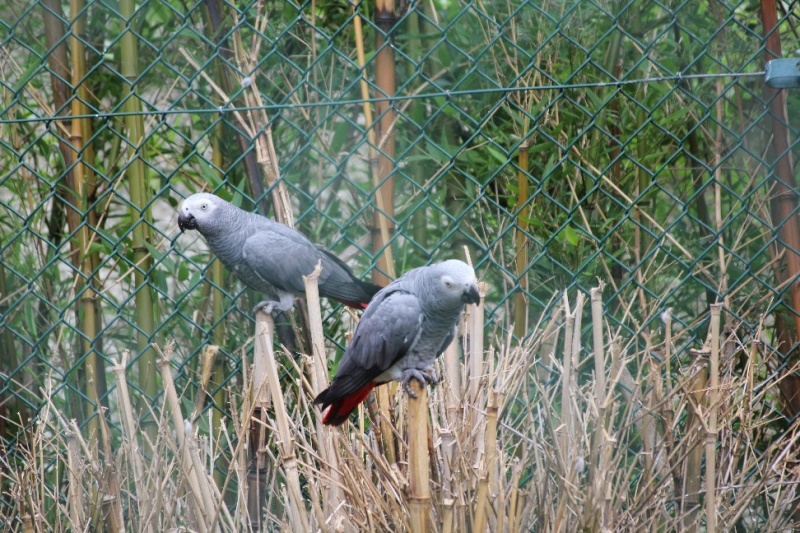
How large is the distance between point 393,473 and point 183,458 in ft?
1.18

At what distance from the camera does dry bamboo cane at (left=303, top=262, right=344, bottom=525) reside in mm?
1363

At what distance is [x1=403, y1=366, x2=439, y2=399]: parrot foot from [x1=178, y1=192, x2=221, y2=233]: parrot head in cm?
62

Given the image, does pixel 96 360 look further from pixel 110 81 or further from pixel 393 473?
pixel 393 473

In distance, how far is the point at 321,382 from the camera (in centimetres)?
142

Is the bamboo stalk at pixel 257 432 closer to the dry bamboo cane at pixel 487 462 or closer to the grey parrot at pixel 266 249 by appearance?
the grey parrot at pixel 266 249

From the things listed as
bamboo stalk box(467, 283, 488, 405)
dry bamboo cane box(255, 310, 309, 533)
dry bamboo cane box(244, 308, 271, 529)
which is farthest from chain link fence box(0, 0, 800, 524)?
dry bamboo cane box(255, 310, 309, 533)

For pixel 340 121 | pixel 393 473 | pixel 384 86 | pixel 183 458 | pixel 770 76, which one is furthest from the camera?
pixel 340 121

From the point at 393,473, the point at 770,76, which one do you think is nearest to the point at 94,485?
the point at 393,473

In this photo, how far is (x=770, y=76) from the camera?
161 centimetres

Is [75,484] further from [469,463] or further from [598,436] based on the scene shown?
[598,436]

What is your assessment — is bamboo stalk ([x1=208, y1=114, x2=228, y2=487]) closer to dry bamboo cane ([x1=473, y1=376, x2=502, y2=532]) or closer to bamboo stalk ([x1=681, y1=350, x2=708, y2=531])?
dry bamboo cane ([x1=473, y1=376, x2=502, y2=532])

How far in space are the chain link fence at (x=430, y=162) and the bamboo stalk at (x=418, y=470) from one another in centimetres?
66

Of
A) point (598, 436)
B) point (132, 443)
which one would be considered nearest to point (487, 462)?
point (598, 436)

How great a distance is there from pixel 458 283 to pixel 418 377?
0.52 feet
